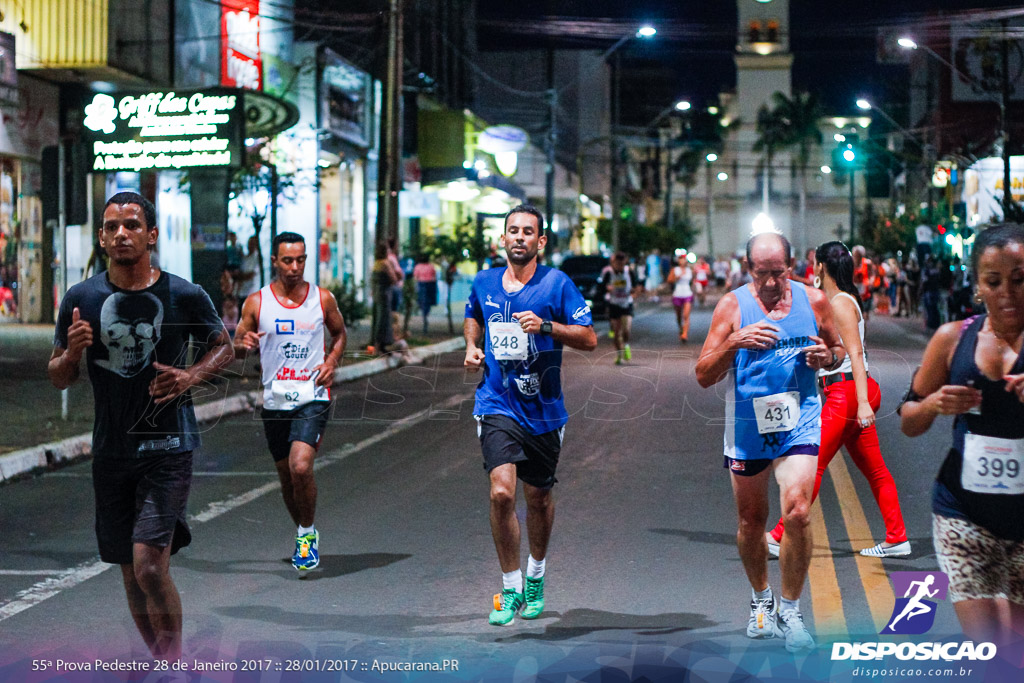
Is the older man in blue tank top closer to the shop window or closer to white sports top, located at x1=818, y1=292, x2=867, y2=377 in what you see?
white sports top, located at x1=818, y1=292, x2=867, y2=377

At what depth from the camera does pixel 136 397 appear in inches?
205

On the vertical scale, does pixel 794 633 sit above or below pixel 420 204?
below

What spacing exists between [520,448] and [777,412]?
1274 millimetres

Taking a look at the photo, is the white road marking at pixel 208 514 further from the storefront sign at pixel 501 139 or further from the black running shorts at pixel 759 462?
the storefront sign at pixel 501 139

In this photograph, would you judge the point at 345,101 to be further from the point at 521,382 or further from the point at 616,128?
the point at 616,128

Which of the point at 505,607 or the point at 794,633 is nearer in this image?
the point at 794,633

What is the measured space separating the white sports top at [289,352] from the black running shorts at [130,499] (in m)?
2.52

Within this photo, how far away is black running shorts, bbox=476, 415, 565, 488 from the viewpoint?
637cm

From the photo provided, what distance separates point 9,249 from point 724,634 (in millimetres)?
25161

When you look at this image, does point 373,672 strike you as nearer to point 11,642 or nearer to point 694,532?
point 11,642

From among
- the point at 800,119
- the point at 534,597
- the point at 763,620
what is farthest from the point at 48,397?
the point at 800,119

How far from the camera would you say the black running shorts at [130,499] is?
5.16 meters

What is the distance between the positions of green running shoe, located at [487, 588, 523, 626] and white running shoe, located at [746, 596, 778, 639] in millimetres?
1093

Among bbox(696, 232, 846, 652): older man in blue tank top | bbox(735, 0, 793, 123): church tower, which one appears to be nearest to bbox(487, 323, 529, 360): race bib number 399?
bbox(696, 232, 846, 652): older man in blue tank top
